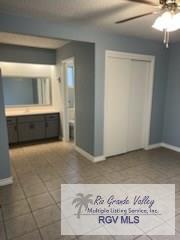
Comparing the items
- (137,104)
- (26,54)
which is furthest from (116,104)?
(26,54)

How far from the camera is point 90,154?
141 inches

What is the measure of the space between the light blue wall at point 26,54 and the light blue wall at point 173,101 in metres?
2.89

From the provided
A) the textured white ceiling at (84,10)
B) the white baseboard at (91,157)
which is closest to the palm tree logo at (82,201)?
the white baseboard at (91,157)

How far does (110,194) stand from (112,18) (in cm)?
245

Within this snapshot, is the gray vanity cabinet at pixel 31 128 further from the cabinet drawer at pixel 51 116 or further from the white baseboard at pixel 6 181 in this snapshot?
the white baseboard at pixel 6 181

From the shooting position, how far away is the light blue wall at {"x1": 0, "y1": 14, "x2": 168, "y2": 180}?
8.02 ft

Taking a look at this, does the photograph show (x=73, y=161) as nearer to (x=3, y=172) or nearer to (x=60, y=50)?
(x=3, y=172)

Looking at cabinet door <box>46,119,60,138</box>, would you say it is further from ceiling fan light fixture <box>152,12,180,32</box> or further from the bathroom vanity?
ceiling fan light fixture <box>152,12,180,32</box>

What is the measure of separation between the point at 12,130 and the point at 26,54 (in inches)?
74.4

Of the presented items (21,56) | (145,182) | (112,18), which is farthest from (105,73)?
(21,56)

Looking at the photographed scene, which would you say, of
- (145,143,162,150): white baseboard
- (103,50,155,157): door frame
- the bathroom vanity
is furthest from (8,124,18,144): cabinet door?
(145,143,162,150): white baseboard

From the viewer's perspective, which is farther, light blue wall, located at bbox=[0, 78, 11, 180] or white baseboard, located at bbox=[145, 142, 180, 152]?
white baseboard, located at bbox=[145, 142, 180, 152]

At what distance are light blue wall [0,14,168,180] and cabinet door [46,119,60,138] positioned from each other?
5.64 feet

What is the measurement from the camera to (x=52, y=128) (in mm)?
4738
